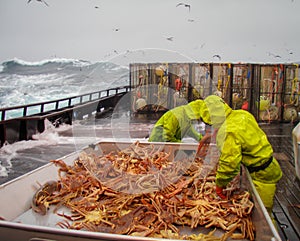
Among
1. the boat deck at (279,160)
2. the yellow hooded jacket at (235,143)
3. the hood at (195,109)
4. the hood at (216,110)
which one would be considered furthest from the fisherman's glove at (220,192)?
the boat deck at (279,160)

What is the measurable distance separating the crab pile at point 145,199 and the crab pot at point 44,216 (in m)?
0.05

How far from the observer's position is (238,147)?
1773mm

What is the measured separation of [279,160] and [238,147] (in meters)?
2.87

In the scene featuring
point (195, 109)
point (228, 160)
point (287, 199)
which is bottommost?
point (287, 199)

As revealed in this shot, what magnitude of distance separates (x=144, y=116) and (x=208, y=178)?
434cm

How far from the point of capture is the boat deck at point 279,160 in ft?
8.25

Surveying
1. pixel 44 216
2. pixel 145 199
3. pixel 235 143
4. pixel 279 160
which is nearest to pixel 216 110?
pixel 235 143

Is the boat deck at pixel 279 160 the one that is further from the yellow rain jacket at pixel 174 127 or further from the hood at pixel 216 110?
the hood at pixel 216 110

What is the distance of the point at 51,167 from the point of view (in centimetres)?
207

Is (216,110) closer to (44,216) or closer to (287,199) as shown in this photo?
(44,216)

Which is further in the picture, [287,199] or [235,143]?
[287,199]

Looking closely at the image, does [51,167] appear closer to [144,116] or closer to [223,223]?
[223,223]

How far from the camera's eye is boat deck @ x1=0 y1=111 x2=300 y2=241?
8.25 feet

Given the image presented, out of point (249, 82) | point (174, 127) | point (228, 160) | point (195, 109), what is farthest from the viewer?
point (249, 82)
